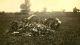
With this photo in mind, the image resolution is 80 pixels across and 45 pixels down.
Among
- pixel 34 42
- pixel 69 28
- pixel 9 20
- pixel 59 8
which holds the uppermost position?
pixel 59 8

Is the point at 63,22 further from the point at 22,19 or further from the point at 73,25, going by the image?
the point at 22,19

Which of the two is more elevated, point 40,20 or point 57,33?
point 40,20

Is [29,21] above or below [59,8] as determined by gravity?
below

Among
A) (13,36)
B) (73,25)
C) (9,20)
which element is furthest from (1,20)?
(73,25)
